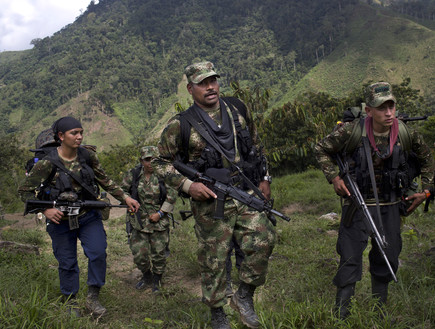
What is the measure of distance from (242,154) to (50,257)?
14.7 ft

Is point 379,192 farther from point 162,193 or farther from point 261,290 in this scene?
→ point 162,193

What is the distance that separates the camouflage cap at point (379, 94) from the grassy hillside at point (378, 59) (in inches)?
2658

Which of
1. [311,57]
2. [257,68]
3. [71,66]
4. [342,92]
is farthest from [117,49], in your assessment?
[342,92]

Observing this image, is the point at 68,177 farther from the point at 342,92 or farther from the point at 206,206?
the point at 342,92

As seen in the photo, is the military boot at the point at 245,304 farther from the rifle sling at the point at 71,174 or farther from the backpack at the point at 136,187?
the backpack at the point at 136,187

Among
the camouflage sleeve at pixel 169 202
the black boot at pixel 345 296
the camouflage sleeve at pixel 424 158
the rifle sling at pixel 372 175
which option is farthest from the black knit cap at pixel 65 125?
the camouflage sleeve at pixel 424 158

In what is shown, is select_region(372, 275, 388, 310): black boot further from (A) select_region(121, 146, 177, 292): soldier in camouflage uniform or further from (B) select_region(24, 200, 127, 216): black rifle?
(B) select_region(24, 200, 127, 216): black rifle

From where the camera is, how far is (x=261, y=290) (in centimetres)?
400

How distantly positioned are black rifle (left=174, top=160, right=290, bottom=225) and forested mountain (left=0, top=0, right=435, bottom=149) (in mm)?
71410

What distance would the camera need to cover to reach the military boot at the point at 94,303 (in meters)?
3.54

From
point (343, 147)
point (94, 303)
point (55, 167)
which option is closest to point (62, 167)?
point (55, 167)

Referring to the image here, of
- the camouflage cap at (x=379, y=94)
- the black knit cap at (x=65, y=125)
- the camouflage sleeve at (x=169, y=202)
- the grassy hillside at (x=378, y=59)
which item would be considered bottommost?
the grassy hillside at (x=378, y=59)

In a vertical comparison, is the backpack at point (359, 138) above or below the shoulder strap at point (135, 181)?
above

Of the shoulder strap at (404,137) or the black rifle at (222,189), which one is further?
the shoulder strap at (404,137)
